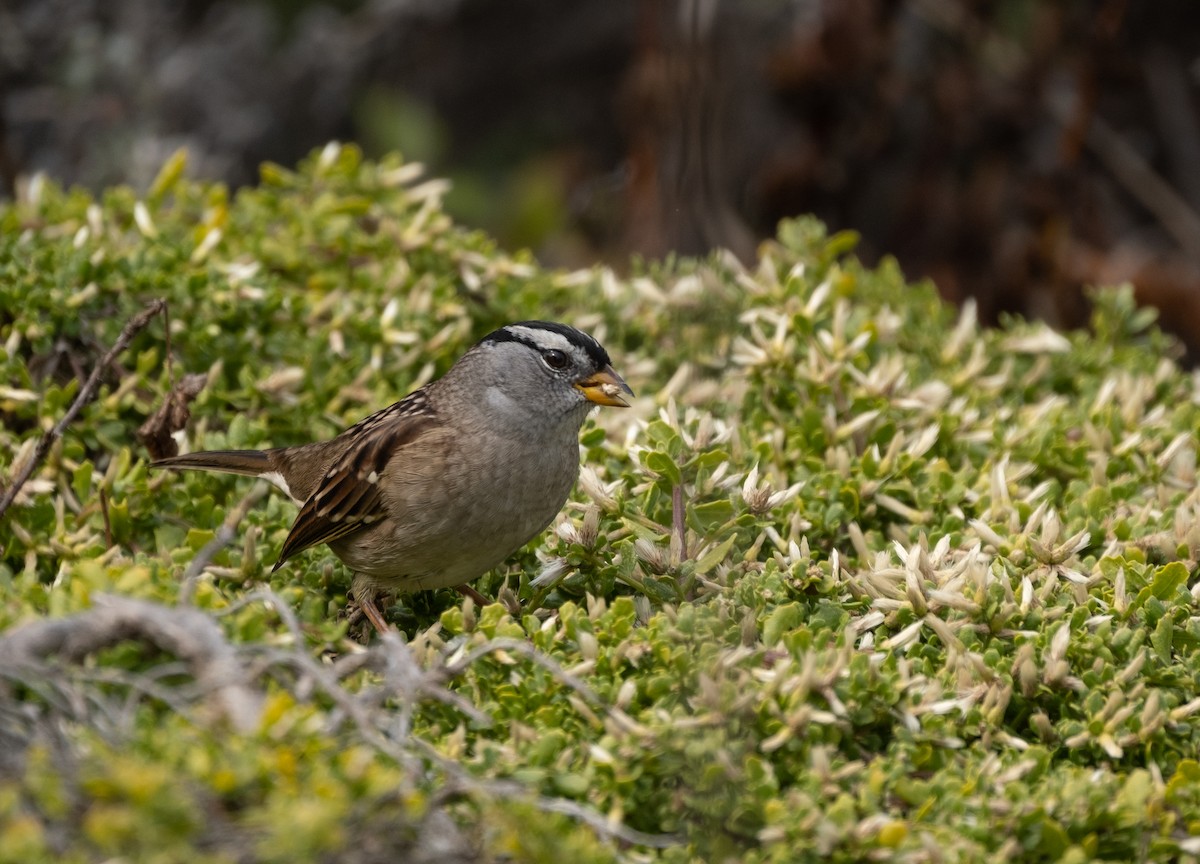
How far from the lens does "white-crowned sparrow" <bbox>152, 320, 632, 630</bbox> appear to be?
11.7 feet

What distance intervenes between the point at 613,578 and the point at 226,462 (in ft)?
4.08

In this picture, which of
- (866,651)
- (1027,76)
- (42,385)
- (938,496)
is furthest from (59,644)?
(1027,76)

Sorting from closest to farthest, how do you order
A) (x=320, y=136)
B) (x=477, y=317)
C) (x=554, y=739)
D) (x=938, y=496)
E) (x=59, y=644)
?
(x=59, y=644) < (x=554, y=739) < (x=938, y=496) < (x=477, y=317) < (x=320, y=136)

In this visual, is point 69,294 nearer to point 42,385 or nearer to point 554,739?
point 42,385

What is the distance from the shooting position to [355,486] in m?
3.77

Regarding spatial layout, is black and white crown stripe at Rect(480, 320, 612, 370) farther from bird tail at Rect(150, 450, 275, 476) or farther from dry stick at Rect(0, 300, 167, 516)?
dry stick at Rect(0, 300, 167, 516)

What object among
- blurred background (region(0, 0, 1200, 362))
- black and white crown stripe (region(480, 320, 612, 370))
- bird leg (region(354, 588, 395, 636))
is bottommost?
bird leg (region(354, 588, 395, 636))

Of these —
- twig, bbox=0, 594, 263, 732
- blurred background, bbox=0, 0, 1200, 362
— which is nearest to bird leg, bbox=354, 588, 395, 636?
twig, bbox=0, 594, 263, 732

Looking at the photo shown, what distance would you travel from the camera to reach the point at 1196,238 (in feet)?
25.1

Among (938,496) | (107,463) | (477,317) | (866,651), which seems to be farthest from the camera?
(477,317)

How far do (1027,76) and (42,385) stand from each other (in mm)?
5524

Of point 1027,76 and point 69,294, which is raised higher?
point 1027,76

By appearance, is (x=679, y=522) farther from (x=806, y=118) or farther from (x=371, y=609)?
(x=806, y=118)

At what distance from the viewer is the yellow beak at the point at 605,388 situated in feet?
12.5
